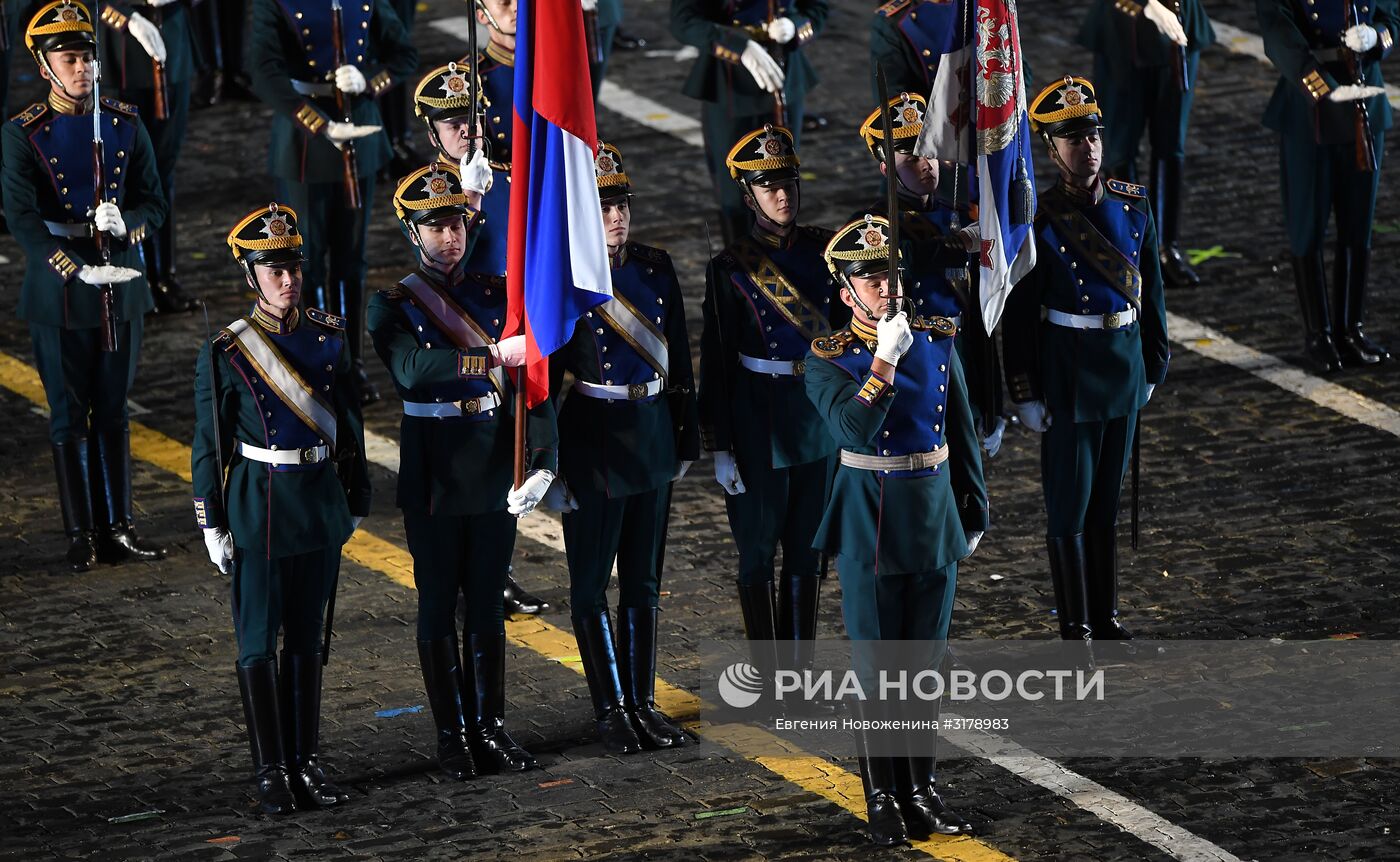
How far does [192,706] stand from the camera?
11.0 m

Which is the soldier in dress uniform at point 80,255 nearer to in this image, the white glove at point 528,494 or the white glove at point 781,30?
the white glove at point 528,494

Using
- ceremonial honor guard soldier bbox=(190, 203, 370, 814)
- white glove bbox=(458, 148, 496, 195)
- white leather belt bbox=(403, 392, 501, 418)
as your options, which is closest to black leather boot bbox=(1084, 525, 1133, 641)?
white leather belt bbox=(403, 392, 501, 418)

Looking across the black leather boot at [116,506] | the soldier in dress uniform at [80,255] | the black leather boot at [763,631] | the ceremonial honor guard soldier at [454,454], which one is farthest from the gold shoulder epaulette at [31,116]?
the black leather boot at [763,631]

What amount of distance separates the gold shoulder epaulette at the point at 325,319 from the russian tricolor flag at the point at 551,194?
612 millimetres

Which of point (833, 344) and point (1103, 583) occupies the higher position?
point (833, 344)

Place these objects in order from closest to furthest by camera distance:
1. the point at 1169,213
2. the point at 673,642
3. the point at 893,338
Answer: the point at 893,338 → the point at 673,642 → the point at 1169,213

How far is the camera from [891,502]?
31.6 feet

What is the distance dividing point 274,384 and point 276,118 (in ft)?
15.4

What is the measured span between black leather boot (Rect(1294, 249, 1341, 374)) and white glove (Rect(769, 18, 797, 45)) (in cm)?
304

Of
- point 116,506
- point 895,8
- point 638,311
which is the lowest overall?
point 116,506

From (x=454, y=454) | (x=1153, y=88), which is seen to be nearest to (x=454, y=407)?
(x=454, y=454)

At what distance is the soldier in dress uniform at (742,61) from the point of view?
50.1 ft

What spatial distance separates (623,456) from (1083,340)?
6.85ft

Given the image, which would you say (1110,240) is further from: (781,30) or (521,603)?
(781,30)
